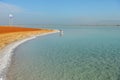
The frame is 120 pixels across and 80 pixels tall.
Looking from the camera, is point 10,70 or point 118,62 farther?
point 118,62

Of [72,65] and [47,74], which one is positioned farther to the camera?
[72,65]

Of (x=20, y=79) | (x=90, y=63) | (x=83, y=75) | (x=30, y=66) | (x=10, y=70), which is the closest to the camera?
(x=20, y=79)

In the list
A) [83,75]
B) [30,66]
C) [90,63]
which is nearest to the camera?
[83,75]

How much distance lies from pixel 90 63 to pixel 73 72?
11.2 feet

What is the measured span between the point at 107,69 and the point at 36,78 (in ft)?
17.4

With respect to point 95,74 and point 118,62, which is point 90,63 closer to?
point 118,62

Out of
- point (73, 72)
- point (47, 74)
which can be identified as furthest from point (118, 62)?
point (47, 74)

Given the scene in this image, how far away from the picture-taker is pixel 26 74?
14328mm

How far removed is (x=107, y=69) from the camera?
15984mm

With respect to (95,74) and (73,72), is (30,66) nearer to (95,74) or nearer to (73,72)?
(73,72)

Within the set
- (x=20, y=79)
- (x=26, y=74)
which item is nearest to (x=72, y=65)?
(x=26, y=74)

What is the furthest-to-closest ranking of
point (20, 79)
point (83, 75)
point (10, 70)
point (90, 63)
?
point (90, 63)
point (10, 70)
point (83, 75)
point (20, 79)

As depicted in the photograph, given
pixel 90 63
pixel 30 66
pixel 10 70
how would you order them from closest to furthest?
1. pixel 10 70
2. pixel 30 66
3. pixel 90 63

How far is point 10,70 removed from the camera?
15273 mm
